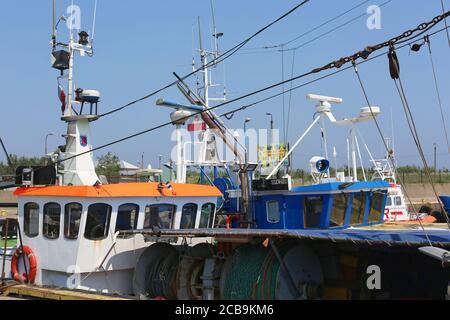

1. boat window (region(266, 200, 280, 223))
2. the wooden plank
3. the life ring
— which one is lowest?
the wooden plank

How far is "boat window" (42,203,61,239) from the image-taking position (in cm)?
A: 1045

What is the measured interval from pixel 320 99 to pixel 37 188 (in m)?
9.33

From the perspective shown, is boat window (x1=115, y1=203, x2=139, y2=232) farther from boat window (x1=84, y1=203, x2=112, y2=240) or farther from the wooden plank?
the wooden plank

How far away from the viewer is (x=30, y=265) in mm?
10789

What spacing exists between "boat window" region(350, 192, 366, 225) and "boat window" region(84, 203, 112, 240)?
7.12m

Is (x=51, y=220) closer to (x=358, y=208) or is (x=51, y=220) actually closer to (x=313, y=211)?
(x=313, y=211)

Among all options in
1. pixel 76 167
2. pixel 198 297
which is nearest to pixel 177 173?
pixel 76 167

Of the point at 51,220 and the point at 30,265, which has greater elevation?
the point at 51,220

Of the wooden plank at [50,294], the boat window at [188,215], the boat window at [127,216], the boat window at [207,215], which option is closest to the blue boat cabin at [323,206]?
the boat window at [207,215]

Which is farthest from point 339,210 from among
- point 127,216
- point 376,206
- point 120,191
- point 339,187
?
point 120,191

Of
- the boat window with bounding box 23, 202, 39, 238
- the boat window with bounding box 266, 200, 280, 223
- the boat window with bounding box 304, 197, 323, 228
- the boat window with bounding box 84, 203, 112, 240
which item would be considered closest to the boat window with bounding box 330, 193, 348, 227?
the boat window with bounding box 304, 197, 323, 228

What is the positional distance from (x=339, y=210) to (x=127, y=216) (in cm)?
622

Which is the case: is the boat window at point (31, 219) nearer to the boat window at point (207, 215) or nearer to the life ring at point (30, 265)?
the life ring at point (30, 265)
